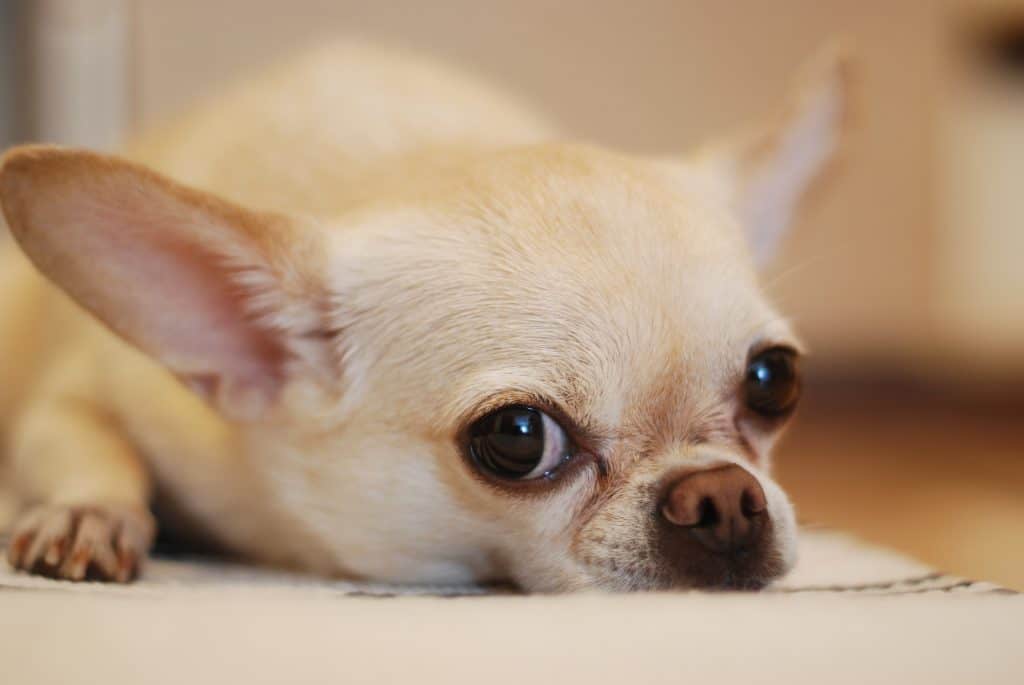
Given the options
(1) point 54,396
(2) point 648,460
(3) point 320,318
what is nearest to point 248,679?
(2) point 648,460

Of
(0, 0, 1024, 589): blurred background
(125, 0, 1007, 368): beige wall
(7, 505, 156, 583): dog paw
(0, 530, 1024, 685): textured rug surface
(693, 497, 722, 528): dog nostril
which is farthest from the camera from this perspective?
(125, 0, 1007, 368): beige wall

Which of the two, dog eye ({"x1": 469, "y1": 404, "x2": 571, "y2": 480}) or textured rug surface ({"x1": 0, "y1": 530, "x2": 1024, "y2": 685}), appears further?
dog eye ({"x1": 469, "y1": 404, "x2": 571, "y2": 480})

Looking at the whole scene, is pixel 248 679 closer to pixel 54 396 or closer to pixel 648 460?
pixel 648 460

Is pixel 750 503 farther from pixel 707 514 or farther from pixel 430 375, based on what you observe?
pixel 430 375

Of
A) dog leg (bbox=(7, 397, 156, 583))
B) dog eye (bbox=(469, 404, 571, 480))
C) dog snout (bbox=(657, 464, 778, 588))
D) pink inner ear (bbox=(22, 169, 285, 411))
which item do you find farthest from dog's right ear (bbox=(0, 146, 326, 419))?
dog snout (bbox=(657, 464, 778, 588))

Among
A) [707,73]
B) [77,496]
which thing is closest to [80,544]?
[77,496]

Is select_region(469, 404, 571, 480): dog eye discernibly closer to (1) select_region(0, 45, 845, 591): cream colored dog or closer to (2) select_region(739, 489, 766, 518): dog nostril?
(1) select_region(0, 45, 845, 591): cream colored dog
